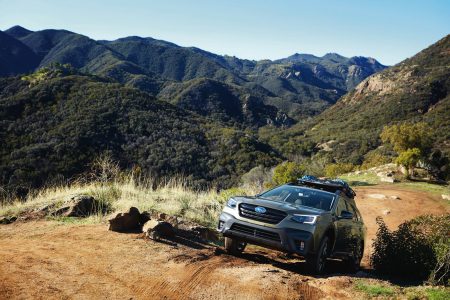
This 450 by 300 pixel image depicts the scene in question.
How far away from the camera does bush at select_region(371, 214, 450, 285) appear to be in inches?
286

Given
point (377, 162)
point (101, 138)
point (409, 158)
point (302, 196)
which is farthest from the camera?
point (101, 138)

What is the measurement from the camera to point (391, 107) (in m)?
86.9

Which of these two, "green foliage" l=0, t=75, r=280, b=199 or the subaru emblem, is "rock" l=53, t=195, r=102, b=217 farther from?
"green foliage" l=0, t=75, r=280, b=199

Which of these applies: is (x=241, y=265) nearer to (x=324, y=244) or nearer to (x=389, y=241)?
(x=324, y=244)

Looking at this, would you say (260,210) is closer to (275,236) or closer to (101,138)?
(275,236)

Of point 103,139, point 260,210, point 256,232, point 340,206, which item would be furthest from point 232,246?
point 103,139

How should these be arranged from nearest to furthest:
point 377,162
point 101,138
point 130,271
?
point 130,271 → point 377,162 → point 101,138

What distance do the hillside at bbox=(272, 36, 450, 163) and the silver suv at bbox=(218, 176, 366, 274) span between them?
49364mm

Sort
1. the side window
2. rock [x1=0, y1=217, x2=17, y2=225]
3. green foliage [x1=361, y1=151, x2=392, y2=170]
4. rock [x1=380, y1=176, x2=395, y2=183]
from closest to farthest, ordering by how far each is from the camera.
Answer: the side window, rock [x1=0, y1=217, x2=17, y2=225], rock [x1=380, y1=176, x2=395, y2=183], green foliage [x1=361, y1=151, x2=392, y2=170]

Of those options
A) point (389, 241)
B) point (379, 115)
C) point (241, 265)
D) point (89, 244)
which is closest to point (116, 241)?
point (89, 244)

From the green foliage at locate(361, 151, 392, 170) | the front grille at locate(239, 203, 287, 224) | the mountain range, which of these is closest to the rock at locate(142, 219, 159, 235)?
the front grille at locate(239, 203, 287, 224)

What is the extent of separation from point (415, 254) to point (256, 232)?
3.18 m

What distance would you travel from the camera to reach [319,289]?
6062mm

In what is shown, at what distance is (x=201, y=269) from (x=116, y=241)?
194 centimetres
